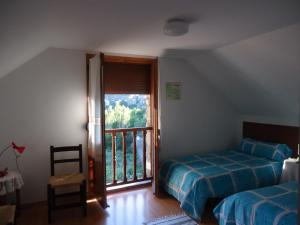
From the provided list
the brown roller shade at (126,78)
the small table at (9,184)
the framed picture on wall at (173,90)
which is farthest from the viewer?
the framed picture on wall at (173,90)

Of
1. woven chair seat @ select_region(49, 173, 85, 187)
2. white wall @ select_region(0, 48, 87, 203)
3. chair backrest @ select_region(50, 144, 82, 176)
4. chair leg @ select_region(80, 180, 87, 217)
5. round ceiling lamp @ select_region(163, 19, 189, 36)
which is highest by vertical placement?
round ceiling lamp @ select_region(163, 19, 189, 36)

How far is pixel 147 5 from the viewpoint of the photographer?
60.9 inches

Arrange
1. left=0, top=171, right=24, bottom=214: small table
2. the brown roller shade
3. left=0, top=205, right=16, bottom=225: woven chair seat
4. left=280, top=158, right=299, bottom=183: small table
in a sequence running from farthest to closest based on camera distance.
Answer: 1. the brown roller shade
2. left=280, top=158, right=299, bottom=183: small table
3. left=0, top=171, right=24, bottom=214: small table
4. left=0, top=205, right=16, bottom=225: woven chair seat

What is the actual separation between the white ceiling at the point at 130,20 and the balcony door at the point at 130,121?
80 cm

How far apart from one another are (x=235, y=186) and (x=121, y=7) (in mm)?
2435

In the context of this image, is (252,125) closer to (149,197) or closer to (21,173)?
(149,197)

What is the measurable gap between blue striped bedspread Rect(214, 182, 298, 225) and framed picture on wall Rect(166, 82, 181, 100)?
1.83 metres

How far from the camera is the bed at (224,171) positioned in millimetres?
2715

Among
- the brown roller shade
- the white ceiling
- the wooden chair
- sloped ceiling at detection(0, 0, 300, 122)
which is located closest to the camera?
the white ceiling

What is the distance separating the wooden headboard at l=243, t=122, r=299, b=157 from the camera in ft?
11.2

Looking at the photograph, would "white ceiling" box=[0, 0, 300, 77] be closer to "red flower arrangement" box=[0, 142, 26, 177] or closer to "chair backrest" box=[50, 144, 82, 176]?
"red flower arrangement" box=[0, 142, 26, 177]

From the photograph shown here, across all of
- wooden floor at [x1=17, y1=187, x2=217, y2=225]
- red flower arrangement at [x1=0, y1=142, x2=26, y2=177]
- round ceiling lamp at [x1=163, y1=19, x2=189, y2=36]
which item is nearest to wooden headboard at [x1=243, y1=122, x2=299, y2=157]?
wooden floor at [x1=17, y1=187, x2=217, y2=225]

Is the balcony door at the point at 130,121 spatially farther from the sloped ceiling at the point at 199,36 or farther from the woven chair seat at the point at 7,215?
the woven chair seat at the point at 7,215

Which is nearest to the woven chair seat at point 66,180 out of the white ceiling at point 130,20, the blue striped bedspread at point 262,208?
the white ceiling at point 130,20
